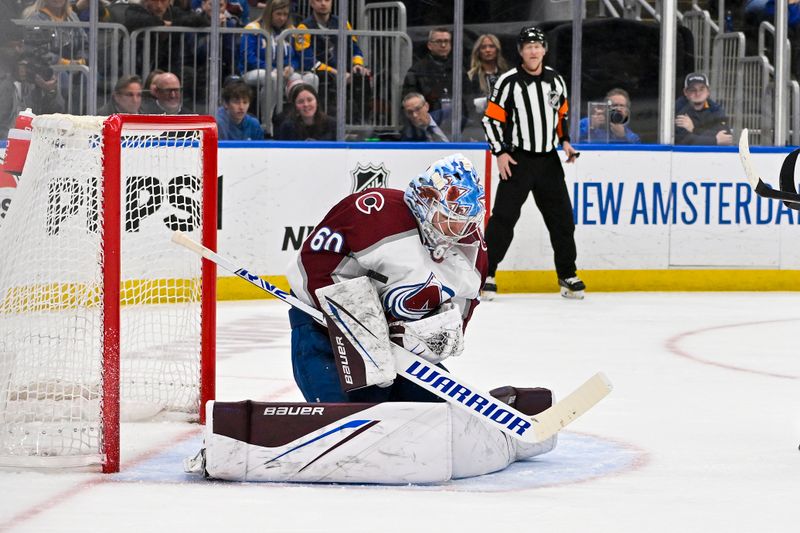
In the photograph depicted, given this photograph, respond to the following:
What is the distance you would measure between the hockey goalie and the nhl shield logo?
371 centimetres

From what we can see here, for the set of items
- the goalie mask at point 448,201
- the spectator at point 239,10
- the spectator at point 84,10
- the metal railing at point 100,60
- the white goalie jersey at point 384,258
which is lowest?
the white goalie jersey at point 384,258

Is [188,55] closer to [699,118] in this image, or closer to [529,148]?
[529,148]

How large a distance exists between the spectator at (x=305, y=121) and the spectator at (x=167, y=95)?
53cm

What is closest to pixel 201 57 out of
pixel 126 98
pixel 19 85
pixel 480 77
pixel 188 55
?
pixel 188 55

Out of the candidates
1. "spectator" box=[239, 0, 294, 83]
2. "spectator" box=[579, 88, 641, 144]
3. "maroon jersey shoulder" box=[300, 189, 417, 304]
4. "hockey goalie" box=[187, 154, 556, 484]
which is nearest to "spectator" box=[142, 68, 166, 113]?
Answer: "spectator" box=[239, 0, 294, 83]

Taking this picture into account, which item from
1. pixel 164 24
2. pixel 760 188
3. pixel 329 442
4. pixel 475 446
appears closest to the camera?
pixel 329 442

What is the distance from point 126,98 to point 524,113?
5.93ft

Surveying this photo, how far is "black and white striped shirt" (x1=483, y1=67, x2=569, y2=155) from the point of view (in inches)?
267

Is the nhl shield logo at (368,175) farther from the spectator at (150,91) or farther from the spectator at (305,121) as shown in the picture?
the spectator at (150,91)

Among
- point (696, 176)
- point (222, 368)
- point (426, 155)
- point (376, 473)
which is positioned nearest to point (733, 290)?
point (696, 176)

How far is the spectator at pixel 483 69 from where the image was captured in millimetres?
7324

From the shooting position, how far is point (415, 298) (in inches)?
121

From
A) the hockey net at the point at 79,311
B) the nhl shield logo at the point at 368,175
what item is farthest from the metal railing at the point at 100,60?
the hockey net at the point at 79,311

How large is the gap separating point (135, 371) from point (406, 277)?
1.13 metres
